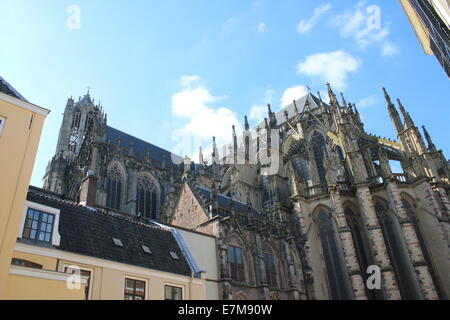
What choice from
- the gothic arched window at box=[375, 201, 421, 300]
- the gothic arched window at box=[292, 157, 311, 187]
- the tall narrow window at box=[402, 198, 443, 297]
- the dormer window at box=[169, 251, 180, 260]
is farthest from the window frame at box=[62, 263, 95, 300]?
the gothic arched window at box=[292, 157, 311, 187]

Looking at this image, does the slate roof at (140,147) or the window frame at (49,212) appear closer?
the window frame at (49,212)

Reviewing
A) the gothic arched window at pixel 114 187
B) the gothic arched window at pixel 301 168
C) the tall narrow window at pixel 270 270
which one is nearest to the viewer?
the tall narrow window at pixel 270 270

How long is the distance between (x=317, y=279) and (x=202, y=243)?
34.8 ft

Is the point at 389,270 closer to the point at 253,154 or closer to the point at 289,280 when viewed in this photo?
the point at 289,280

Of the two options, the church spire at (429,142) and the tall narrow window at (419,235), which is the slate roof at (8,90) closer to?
the tall narrow window at (419,235)

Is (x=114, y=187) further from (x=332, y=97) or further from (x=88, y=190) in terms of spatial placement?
(x=332, y=97)

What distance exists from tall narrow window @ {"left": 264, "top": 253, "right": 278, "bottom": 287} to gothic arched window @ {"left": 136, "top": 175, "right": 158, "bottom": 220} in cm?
1853

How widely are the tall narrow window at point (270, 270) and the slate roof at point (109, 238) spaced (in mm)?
7816

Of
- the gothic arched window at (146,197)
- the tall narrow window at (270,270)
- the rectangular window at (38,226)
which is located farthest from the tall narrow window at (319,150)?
the rectangular window at (38,226)

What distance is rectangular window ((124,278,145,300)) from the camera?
1256 cm

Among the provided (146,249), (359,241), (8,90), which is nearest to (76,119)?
(359,241)

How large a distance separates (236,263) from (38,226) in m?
11.7

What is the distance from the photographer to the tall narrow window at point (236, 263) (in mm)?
19975

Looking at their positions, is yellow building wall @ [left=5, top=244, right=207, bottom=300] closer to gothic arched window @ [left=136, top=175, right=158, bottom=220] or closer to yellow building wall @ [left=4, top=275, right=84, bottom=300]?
yellow building wall @ [left=4, top=275, right=84, bottom=300]
